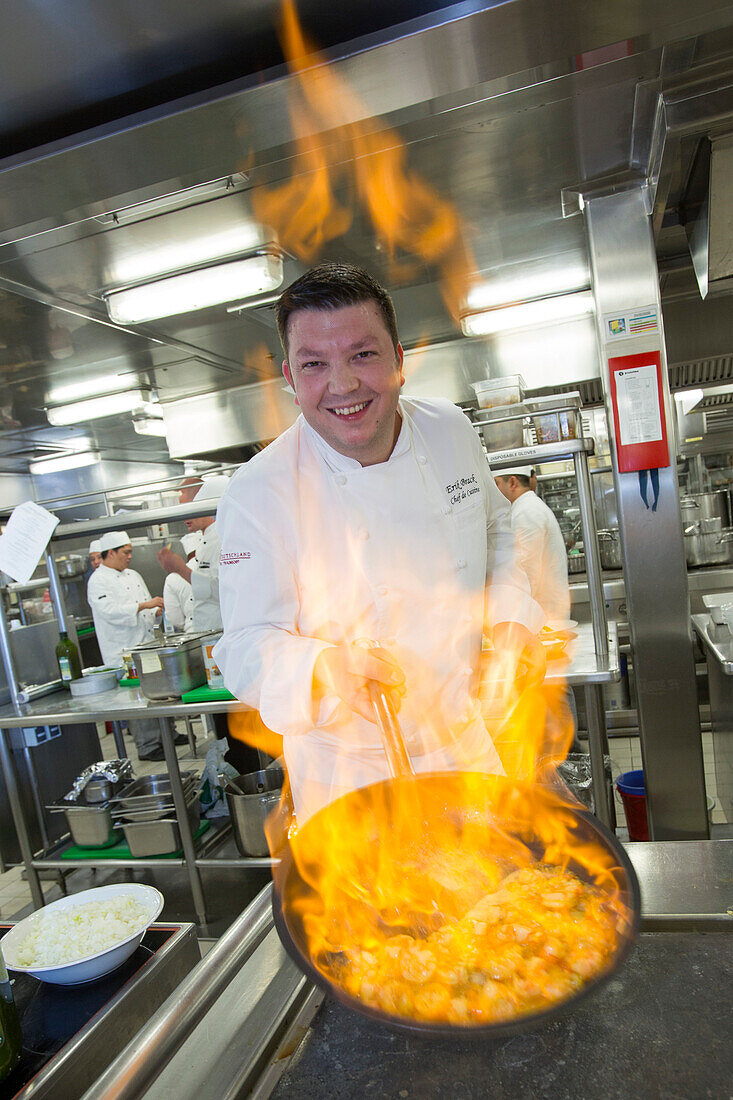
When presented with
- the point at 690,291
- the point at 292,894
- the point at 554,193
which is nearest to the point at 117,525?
the point at 554,193

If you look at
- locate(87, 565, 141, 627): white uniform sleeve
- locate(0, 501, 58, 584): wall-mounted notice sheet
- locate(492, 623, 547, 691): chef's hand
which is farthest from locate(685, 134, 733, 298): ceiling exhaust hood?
locate(87, 565, 141, 627): white uniform sleeve

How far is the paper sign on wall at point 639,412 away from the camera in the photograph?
265cm

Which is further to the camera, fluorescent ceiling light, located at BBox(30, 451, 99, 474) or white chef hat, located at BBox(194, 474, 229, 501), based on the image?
fluorescent ceiling light, located at BBox(30, 451, 99, 474)

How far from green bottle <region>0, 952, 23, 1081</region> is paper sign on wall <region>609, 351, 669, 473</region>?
8.04ft

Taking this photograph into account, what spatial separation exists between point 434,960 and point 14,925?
113 cm

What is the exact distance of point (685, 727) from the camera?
2.75 metres

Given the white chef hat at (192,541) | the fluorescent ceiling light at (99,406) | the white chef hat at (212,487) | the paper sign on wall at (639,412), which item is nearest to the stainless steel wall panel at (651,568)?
the paper sign on wall at (639,412)

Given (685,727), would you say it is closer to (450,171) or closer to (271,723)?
(271,723)

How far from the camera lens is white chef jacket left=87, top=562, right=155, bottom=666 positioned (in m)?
6.75

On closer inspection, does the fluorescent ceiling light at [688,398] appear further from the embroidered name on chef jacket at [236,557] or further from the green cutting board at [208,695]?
the embroidered name on chef jacket at [236,557]

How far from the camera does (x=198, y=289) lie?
3152 millimetres

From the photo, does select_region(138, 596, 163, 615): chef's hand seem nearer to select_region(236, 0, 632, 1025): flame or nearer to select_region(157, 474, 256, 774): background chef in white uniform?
select_region(157, 474, 256, 774): background chef in white uniform

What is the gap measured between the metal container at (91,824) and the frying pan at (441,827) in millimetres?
2955

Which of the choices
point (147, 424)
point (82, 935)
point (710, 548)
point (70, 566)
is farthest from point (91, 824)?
point (70, 566)
